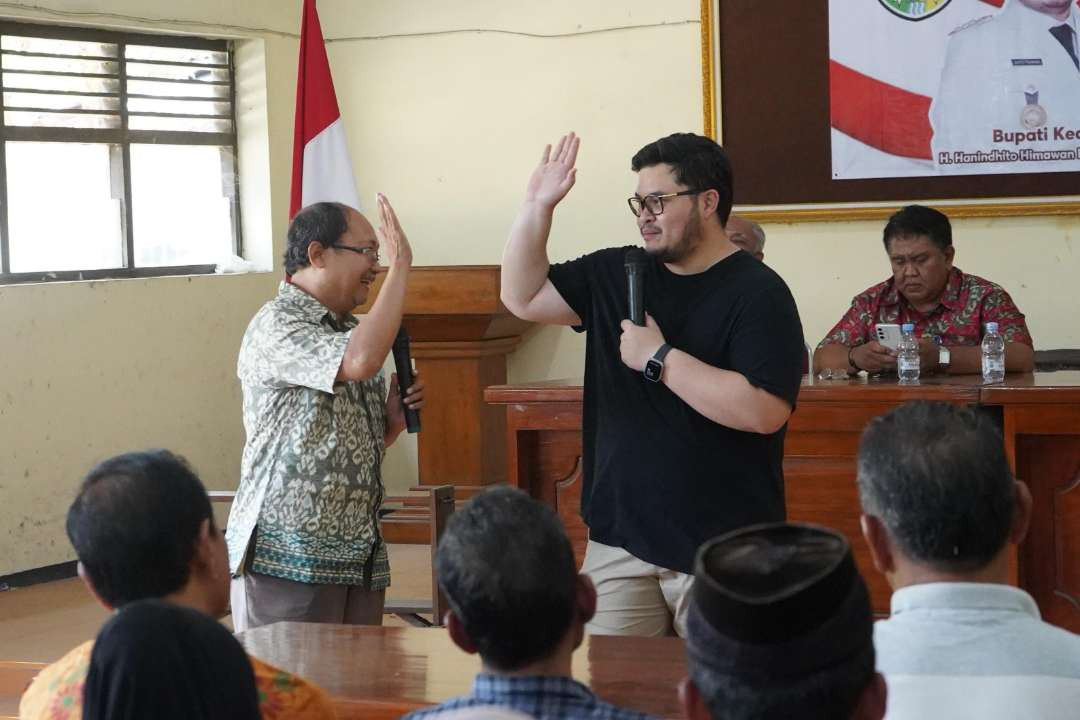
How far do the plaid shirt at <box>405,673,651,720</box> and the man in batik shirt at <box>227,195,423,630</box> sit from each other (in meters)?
1.49

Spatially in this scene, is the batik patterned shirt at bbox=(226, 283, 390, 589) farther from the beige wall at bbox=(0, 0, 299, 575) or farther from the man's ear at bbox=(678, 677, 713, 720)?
the beige wall at bbox=(0, 0, 299, 575)

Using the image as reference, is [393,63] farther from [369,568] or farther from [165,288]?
[369,568]

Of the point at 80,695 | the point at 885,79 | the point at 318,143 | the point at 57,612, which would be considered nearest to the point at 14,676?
the point at 80,695

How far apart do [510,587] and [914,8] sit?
5079 millimetres

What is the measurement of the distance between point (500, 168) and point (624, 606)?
430 centimetres

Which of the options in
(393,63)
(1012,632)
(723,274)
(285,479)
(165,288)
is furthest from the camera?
(393,63)

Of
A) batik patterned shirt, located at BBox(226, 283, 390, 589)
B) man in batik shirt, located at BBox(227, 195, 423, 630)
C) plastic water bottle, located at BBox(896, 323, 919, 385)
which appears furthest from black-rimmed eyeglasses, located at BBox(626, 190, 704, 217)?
plastic water bottle, located at BBox(896, 323, 919, 385)

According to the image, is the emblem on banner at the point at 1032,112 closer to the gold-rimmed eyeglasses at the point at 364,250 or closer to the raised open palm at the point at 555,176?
the raised open palm at the point at 555,176

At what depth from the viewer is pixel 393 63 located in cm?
698

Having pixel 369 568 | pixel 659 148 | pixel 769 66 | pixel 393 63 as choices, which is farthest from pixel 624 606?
pixel 393 63

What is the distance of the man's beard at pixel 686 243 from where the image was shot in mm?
2707

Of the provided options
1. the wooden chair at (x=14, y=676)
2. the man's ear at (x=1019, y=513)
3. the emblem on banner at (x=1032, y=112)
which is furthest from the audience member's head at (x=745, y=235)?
the man's ear at (x=1019, y=513)

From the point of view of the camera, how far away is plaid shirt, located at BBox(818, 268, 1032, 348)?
14.6 ft

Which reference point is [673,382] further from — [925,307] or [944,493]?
[925,307]
